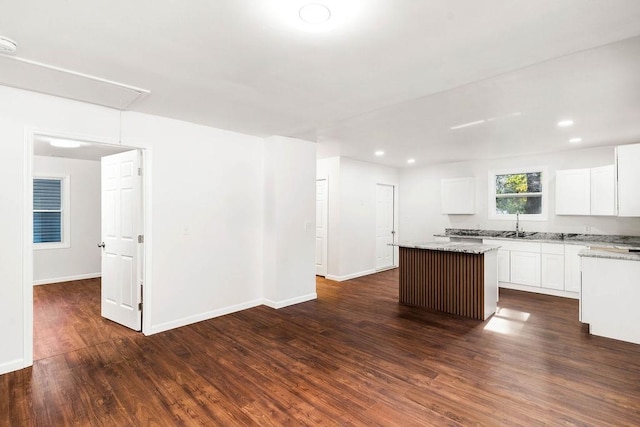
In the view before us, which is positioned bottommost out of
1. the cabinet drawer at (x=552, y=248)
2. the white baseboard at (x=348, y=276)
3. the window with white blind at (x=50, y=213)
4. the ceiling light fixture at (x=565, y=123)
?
the white baseboard at (x=348, y=276)

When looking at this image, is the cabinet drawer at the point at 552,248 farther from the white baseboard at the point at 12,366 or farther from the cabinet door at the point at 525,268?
the white baseboard at the point at 12,366

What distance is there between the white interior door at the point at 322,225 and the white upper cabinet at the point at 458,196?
103 inches

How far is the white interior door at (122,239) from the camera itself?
12.1 feet

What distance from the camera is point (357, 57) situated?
2.22 meters

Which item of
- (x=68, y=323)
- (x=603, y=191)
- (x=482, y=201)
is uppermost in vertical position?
(x=603, y=191)

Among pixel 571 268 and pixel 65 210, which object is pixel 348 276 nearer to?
pixel 571 268

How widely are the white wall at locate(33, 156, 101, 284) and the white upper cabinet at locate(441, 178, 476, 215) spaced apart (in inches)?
293

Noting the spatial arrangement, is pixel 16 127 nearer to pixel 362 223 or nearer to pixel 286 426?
pixel 286 426

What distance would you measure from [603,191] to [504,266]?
187 cm

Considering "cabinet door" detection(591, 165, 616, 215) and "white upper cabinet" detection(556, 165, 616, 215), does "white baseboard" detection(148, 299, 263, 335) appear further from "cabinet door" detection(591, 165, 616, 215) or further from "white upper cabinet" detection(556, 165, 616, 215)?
"cabinet door" detection(591, 165, 616, 215)

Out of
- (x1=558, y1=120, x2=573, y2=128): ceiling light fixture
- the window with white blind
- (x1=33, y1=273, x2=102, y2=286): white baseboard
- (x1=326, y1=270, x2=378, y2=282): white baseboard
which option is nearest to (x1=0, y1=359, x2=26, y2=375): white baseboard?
(x1=33, y1=273, x2=102, y2=286): white baseboard

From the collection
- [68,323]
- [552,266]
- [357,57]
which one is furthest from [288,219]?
[552,266]

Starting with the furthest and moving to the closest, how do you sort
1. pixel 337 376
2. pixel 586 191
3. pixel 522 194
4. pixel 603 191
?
pixel 522 194, pixel 586 191, pixel 603 191, pixel 337 376

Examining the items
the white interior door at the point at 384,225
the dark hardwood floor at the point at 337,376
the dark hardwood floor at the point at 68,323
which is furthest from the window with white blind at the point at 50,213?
the white interior door at the point at 384,225
